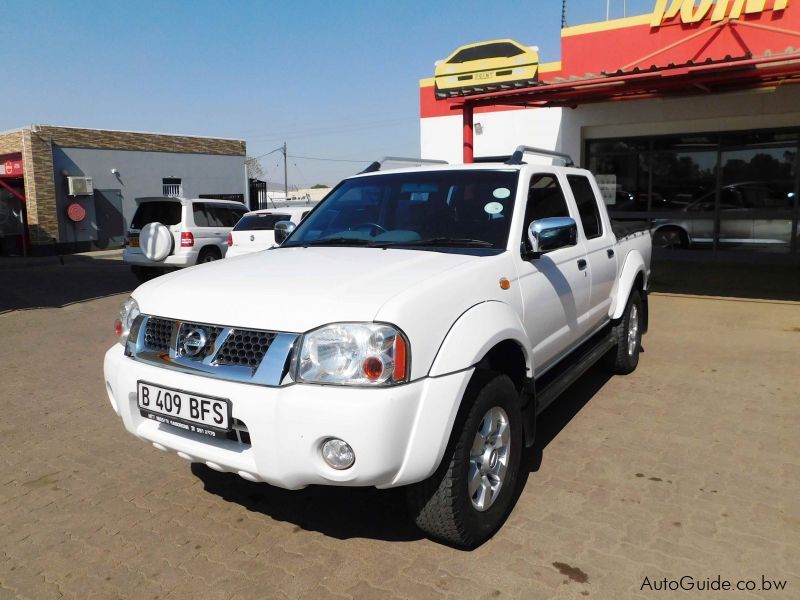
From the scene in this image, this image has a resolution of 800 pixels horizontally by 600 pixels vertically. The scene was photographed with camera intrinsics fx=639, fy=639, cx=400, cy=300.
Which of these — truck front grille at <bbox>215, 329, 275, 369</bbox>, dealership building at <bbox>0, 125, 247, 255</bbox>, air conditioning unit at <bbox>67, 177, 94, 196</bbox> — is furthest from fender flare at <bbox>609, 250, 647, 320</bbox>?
air conditioning unit at <bbox>67, 177, 94, 196</bbox>

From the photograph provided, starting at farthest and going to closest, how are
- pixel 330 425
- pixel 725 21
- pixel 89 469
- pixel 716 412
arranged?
pixel 725 21 < pixel 716 412 < pixel 89 469 < pixel 330 425

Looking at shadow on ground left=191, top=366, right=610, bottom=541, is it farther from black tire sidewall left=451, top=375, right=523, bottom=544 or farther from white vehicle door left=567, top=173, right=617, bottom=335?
white vehicle door left=567, top=173, right=617, bottom=335

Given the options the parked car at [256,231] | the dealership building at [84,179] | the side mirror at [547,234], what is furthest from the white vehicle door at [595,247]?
the dealership building at [84,179]

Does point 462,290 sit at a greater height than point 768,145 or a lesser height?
lesser

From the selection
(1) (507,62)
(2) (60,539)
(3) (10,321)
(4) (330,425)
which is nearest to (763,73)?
(1) (507,62)

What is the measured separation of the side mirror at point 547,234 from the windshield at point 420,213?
0.55 feet

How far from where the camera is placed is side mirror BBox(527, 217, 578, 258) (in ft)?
11.3

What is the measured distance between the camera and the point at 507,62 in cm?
1205

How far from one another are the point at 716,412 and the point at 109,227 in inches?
897

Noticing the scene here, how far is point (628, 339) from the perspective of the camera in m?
5.71

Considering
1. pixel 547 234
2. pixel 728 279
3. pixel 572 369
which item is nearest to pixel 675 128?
pixel 728 279

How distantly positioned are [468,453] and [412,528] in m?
0.70

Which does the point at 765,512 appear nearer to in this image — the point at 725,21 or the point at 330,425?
the point at 330,425

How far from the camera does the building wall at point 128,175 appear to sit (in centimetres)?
2184
